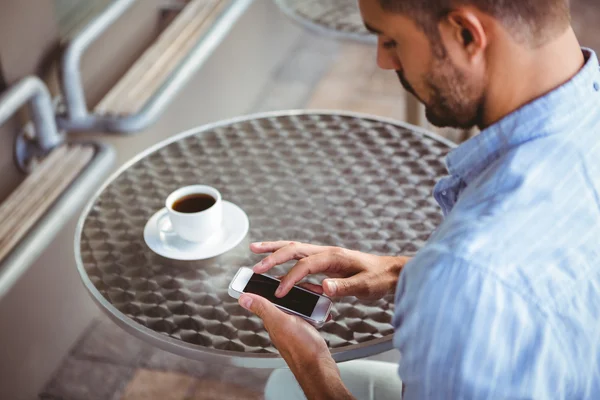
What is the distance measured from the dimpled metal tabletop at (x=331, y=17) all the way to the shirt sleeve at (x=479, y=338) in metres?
1.34

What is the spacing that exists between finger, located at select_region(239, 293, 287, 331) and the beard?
15.4 inches

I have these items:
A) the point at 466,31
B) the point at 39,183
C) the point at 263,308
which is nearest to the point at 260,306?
the point at 263,308

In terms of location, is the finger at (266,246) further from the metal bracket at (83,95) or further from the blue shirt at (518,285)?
the metal bracket at (83,95)

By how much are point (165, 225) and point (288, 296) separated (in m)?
0.33

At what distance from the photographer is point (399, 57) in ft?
3.18

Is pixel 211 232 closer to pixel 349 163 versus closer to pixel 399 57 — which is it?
pixel 349 163

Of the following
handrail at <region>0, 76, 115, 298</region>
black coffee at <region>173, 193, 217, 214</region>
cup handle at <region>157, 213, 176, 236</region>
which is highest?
black coffee at <region>173, 193, 217, 214</region>

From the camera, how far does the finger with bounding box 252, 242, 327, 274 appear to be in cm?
114

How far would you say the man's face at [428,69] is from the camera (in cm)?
90

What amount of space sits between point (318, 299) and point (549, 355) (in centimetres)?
44

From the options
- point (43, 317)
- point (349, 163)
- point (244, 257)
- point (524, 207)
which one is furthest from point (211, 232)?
point (43, 317)

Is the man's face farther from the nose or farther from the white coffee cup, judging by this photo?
the white coffee cup

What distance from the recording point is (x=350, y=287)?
1119 mm

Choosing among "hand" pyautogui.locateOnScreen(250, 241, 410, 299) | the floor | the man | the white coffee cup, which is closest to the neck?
the man
